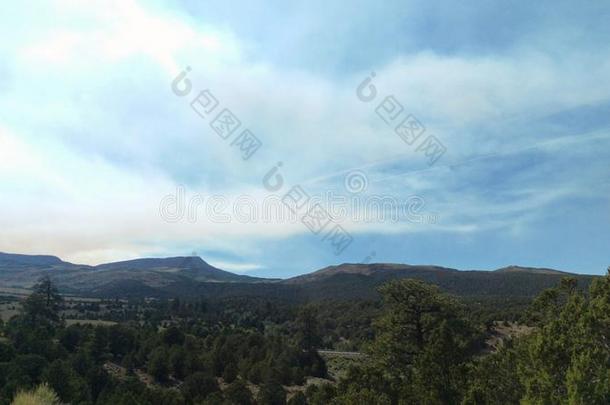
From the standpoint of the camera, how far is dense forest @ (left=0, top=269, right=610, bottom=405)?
57.3 ft

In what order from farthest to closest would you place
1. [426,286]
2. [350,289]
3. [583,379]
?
1. [350,289]
2. [426,286]
3. [583,379]

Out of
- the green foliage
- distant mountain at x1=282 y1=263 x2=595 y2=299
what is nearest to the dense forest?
the green foliage

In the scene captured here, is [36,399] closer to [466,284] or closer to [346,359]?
[346,359]

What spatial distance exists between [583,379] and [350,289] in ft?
494

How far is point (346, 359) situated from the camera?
6669 cm

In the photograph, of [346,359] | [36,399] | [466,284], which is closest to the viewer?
[36,399]

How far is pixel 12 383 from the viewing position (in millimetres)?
34469

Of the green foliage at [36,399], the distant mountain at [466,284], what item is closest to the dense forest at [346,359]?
the green foliage at [36,399]

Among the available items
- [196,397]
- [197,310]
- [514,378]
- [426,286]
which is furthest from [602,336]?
[197,310]

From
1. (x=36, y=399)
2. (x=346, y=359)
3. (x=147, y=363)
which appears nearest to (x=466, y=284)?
(x=346, y=359)

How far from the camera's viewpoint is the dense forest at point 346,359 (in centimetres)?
1745

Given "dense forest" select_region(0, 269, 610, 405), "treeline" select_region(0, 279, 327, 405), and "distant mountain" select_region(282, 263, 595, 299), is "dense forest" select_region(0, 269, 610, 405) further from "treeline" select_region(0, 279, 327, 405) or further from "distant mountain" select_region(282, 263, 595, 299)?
"distant mountain" select_region(282, 263, 595, 299)

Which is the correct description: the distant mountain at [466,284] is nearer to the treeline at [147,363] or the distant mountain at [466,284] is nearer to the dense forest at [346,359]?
the dense forest at [346,359]

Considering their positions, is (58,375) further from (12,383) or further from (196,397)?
(196,397)
